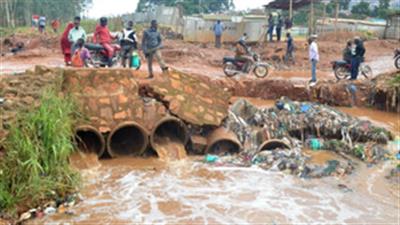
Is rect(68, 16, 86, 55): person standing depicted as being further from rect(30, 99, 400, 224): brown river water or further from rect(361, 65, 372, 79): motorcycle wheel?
rect(361, 65, 372, 79): motorcycle wheel

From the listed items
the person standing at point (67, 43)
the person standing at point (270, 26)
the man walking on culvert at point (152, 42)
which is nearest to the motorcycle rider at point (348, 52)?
the man walking on culvert at point (152, 42)

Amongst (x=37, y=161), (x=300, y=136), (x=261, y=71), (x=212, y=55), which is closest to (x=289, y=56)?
(x=212, y=55)

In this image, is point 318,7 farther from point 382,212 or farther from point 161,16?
point 382,212

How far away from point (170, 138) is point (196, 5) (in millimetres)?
41034

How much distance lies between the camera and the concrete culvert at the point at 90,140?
28.8 feet

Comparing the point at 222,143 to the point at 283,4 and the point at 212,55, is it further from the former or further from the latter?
the point at 283,4

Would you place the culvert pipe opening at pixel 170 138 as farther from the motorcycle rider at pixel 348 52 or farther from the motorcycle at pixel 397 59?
the motorcycle at pixel 397 59

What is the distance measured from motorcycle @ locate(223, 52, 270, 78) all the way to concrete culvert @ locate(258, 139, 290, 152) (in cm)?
632

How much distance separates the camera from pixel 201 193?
310 inches

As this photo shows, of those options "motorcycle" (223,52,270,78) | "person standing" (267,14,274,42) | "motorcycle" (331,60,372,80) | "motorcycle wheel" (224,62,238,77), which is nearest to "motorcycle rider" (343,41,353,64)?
"motorcycle" (331,60,372,80)

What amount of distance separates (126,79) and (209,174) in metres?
2.60

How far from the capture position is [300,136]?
1073 cm

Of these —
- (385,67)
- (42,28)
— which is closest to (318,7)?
(385,67)

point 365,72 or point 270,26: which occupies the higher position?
point 270,26
